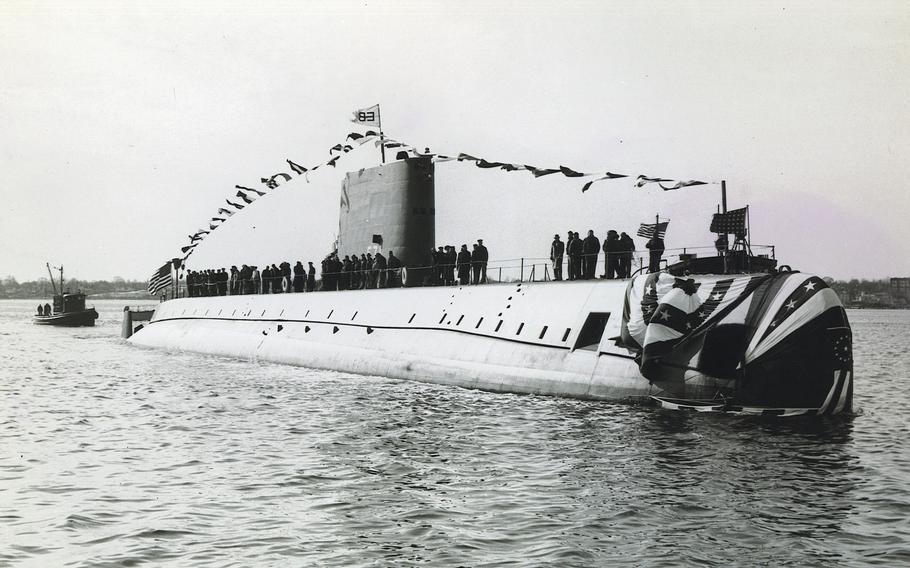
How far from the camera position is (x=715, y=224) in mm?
15125

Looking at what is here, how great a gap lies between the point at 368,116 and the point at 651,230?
12346mm

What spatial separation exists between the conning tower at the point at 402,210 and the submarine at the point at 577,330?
3 centimetres

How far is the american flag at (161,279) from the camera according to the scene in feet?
121

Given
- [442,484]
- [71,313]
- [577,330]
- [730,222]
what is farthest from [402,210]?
[71,313]

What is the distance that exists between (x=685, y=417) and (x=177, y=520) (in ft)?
27.6

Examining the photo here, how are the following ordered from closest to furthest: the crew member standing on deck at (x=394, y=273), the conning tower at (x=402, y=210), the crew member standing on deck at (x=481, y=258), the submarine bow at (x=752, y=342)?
the submarine bow at (x=752, y=342) < the crew member standing on deck at (x=481, y=258) < the crew member standing on deck at (x=394, y=273) < the conning tower at (x=402, y=210)

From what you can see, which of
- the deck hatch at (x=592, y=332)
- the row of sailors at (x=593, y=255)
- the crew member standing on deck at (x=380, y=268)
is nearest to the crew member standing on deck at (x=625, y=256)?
the row of sailors at (x=593, y=255)

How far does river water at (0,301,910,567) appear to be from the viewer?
7156mm

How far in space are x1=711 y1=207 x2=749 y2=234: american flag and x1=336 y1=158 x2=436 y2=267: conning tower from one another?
9.84 meters

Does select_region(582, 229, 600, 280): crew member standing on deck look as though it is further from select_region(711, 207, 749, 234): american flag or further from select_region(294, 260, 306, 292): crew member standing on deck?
select_region(294, 260, 306, 292): crew member standing on deck

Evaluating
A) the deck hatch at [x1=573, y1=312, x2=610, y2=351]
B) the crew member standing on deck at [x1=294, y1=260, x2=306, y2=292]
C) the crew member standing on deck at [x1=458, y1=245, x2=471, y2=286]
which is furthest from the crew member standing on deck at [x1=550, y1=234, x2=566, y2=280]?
the crew member standing on deck at [x1=294, y1=260, x2=306, y2=292]

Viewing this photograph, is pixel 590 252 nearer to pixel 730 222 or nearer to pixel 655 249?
pixel 655 249

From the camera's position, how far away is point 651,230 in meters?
16.5

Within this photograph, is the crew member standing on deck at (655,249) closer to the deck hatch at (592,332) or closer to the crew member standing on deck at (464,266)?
the deck hatch at (592,332)
